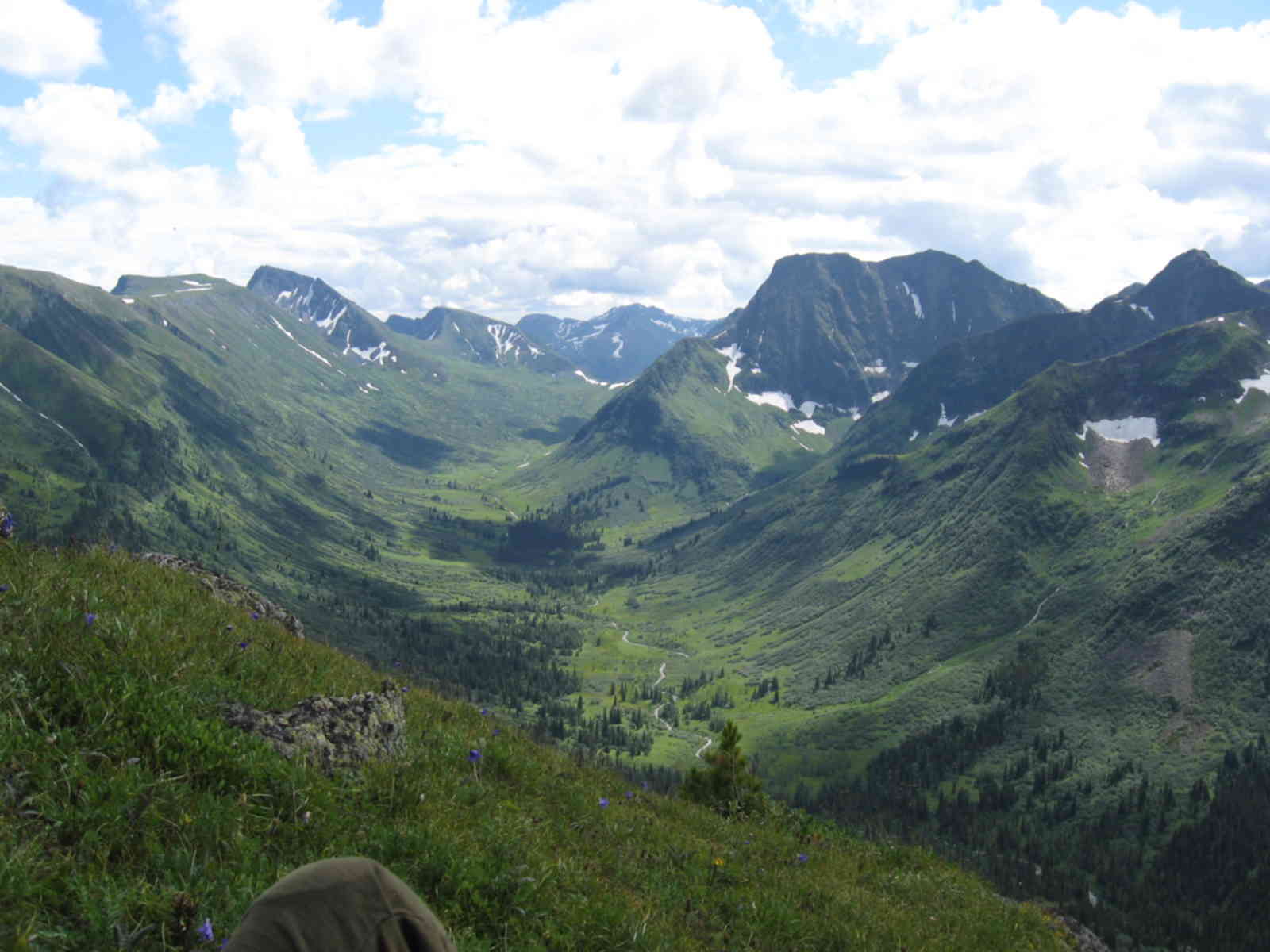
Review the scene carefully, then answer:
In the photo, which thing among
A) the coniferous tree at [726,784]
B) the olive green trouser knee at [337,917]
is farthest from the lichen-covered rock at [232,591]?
the olive green trouser knee at [337,917]

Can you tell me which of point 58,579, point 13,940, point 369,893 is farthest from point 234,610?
point 369,893

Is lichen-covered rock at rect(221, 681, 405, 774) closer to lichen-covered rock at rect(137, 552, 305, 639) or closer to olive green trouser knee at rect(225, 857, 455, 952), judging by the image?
olive green trouser knee at rect(225, 857, 455, 952)

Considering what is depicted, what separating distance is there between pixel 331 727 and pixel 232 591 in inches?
407

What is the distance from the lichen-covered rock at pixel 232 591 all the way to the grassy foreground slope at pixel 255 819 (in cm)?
285

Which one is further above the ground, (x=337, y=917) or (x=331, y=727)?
(x=337, y=917)

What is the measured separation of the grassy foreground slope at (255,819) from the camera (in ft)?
22.2

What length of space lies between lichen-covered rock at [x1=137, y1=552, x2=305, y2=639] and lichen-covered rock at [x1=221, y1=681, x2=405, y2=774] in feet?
24.1

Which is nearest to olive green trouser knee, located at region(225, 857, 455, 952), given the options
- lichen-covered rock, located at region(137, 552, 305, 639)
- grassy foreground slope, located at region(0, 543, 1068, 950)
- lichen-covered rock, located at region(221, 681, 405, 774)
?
grassy foreground slope, located at region(0, 543, 1068, 950)

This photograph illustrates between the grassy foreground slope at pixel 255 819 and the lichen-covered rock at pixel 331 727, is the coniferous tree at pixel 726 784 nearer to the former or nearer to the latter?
the grassy foreground slope at pixel 255 819

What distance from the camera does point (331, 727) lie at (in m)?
10.4

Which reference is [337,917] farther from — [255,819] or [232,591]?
[232,591]

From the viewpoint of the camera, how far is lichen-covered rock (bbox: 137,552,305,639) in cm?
1772

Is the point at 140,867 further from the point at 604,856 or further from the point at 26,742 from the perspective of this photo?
the point at 604,856

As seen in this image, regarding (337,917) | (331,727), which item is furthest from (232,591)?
(337,917)
